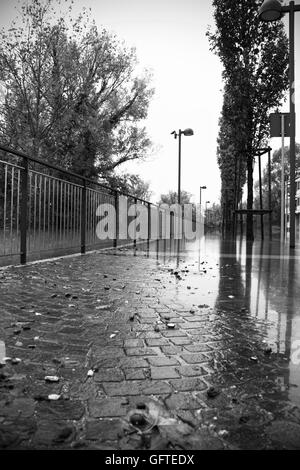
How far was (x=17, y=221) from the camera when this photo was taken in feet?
21.0

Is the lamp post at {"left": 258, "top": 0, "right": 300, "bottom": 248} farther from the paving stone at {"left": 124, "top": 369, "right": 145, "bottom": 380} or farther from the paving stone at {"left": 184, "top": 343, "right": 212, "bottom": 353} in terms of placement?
the paving stone at {"left": 124, "top": 369, "right": 145, "bottom": 380}

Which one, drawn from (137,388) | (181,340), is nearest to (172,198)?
(181,340)

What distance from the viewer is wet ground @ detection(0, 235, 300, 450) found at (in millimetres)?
1469

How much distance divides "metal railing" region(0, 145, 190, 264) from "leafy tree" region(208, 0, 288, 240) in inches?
443

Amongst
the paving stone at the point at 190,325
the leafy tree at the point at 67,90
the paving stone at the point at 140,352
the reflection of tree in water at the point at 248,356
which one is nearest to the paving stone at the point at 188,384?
the reflection of tree in water at the point at 248,356

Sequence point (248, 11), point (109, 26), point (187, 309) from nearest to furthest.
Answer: point (187, 309) → point (248, 11) → point (109, 26)

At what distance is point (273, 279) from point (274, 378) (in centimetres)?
393

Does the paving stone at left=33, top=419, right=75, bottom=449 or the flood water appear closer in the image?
the paving stone at left=33, top=419, right=75, bottom=449

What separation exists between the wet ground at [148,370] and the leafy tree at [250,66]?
51.5 feet

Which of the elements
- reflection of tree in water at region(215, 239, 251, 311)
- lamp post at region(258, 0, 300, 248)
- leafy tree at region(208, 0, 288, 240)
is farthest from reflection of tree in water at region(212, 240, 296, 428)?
leafy tree at region(208, 0, 288, 240)

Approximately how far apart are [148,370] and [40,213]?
5596mm

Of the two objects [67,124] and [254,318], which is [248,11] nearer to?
[67,124]
